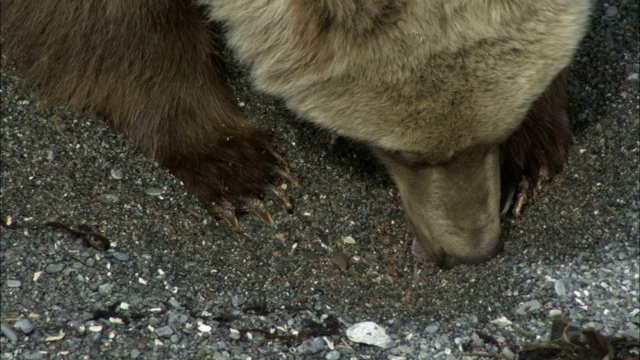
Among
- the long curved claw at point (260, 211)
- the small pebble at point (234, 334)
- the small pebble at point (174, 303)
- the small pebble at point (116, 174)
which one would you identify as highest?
the long curved claw at point (260, 211)

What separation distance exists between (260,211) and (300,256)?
27cm

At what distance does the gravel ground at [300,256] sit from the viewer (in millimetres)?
2895

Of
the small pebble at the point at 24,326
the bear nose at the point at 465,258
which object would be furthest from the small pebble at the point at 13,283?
the bear nose at the point at 465,258

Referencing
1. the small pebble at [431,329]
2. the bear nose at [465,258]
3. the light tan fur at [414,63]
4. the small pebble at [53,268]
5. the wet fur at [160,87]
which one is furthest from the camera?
the wet fur at [160,87]

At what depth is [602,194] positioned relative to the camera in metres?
3.45

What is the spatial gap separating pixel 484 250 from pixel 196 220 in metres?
1.03

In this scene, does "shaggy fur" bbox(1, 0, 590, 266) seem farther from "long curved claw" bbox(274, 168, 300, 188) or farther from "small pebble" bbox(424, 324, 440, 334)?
"small pebble" bbox(424, 324, 440, 334)

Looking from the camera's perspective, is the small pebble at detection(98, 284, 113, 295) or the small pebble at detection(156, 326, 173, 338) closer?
the small pebble at detection(156, 326, 173, 338)

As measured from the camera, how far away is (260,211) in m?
3.53

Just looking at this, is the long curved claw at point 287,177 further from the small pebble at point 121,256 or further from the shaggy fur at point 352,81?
the small pebble at point 121,256

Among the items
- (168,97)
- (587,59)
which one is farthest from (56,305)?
(587,59)

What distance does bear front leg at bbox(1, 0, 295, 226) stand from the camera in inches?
134

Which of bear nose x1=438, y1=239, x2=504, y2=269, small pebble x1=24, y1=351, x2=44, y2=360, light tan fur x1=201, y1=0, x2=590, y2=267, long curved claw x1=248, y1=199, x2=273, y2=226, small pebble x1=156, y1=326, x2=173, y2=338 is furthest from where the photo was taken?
long curved claw x1=248, y1=199, x2=273, y2=226

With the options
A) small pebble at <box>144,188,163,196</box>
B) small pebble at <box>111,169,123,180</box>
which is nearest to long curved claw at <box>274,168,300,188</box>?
small pebble at <box>144,188,163,196</box>
